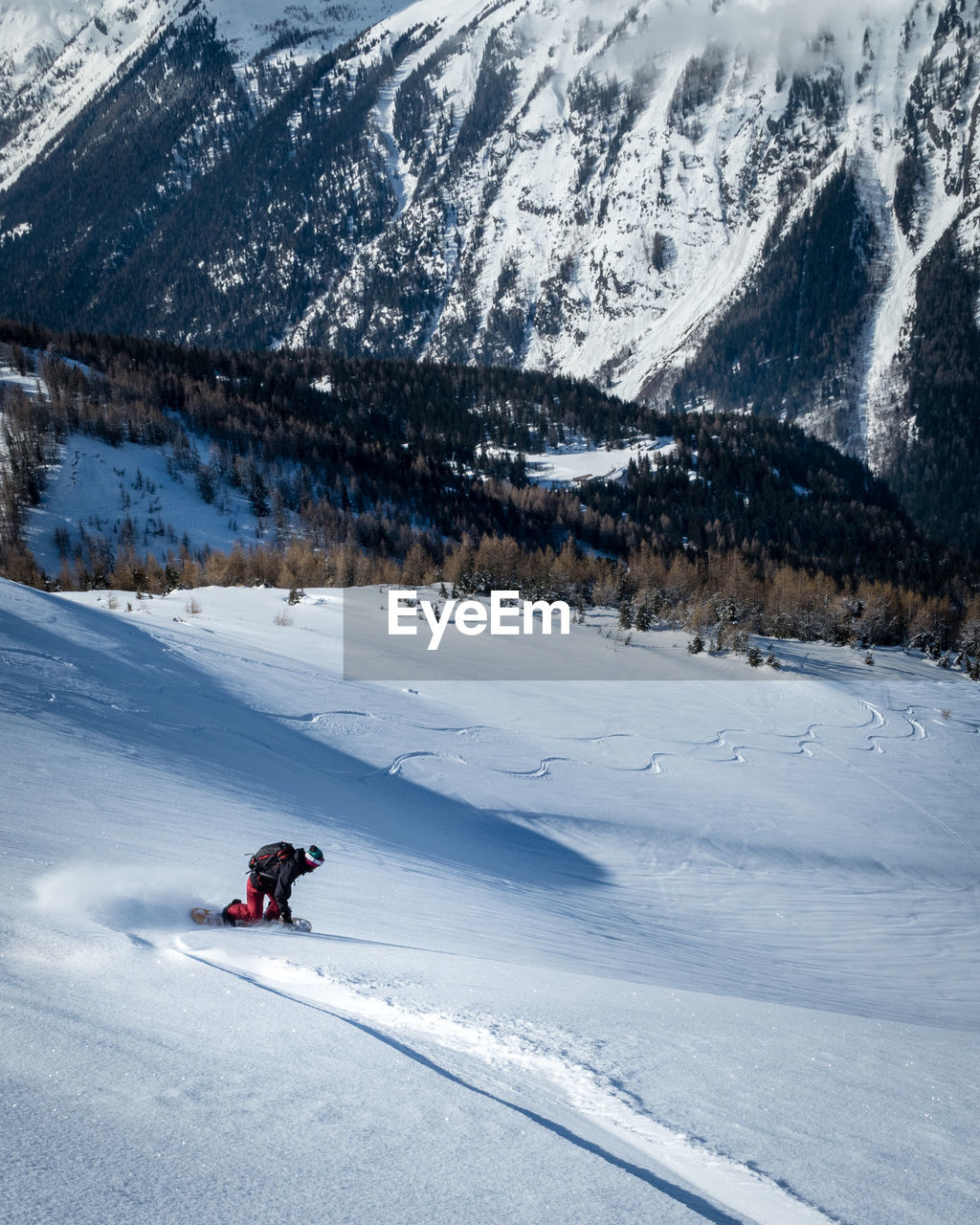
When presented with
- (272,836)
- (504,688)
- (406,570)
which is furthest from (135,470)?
(272,836)

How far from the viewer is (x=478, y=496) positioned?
119m

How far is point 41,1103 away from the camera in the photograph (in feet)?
10.1

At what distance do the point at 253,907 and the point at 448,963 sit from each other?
7.76ft

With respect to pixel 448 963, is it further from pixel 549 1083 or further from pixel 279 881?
pixel 549 1083

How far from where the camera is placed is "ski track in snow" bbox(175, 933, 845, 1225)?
3350mm

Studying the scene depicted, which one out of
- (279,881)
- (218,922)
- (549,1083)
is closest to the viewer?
(549,1083)

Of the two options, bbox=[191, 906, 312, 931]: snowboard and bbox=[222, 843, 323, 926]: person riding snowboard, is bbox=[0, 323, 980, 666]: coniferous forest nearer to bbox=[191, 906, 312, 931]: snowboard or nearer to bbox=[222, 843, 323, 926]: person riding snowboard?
bbox=[222, 843, 323, 926]: person riding snowboard
